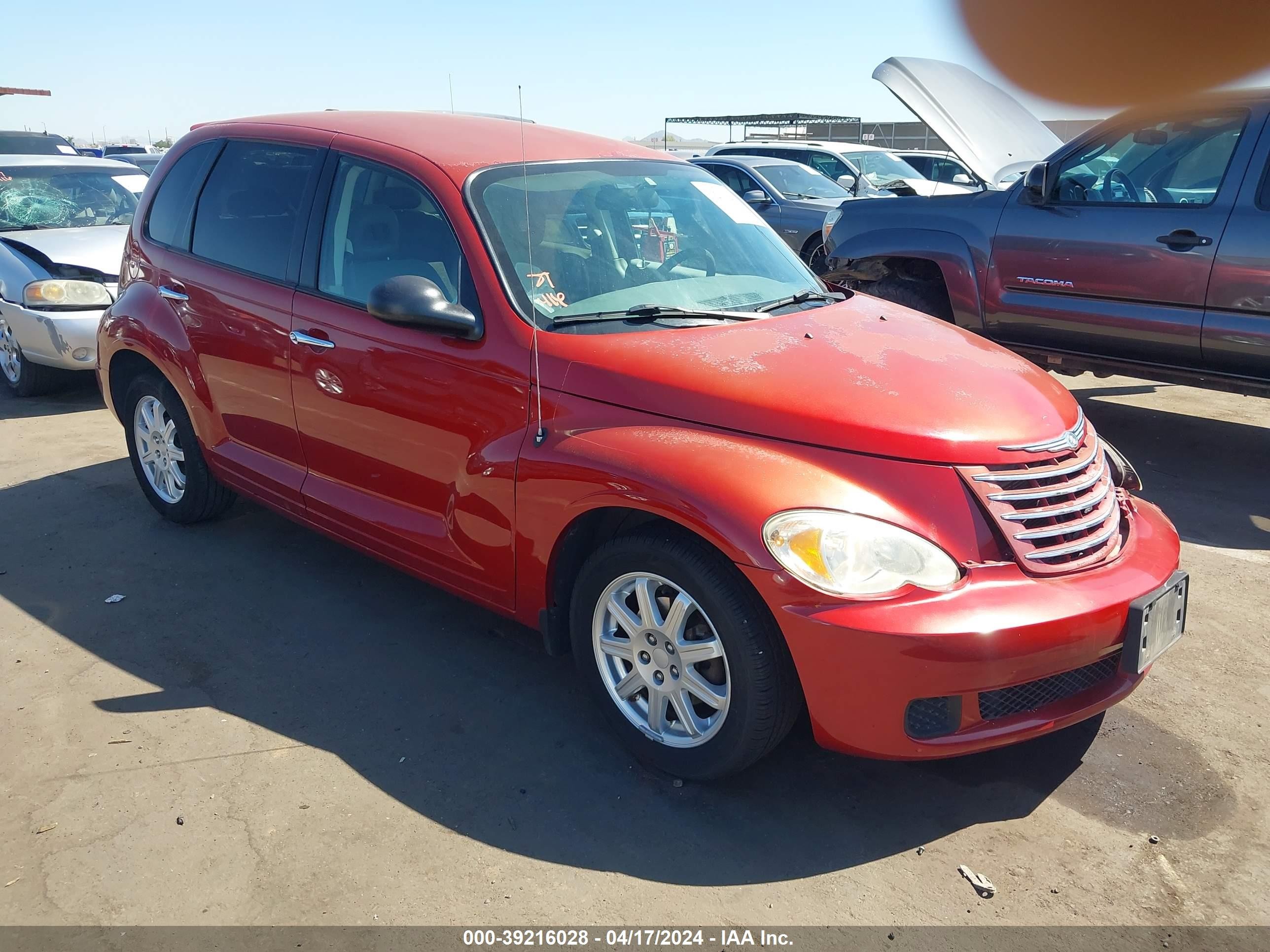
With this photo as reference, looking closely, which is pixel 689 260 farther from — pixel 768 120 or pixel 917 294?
pixel 768 120

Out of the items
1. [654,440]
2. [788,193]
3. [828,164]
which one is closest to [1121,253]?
[654,440]

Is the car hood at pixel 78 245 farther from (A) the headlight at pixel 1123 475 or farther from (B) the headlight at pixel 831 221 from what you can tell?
(A) the headlight at pixel 1123 475

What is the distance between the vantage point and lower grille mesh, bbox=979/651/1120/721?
8.78 ft

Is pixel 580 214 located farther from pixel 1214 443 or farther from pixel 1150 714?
pixel 1214 443

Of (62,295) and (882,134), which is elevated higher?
(882,134)

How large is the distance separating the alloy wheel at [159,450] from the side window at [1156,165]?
5.02m

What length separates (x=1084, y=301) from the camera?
6.09 meters

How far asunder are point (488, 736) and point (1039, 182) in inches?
192

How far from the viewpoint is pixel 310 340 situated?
12.5 feet

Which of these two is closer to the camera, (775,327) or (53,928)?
(53,928)

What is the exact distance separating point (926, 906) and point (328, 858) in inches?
60.8

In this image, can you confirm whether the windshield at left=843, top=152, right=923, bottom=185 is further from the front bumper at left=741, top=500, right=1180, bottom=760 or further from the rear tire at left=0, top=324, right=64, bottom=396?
the front bumper at left=741, top=500, right=1180, bottom=760

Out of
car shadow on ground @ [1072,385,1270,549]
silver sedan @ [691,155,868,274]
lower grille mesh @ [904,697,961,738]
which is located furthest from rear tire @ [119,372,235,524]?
silver sedan @ [691,155,868,274]

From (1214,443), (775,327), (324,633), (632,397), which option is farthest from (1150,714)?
(1214,443)
